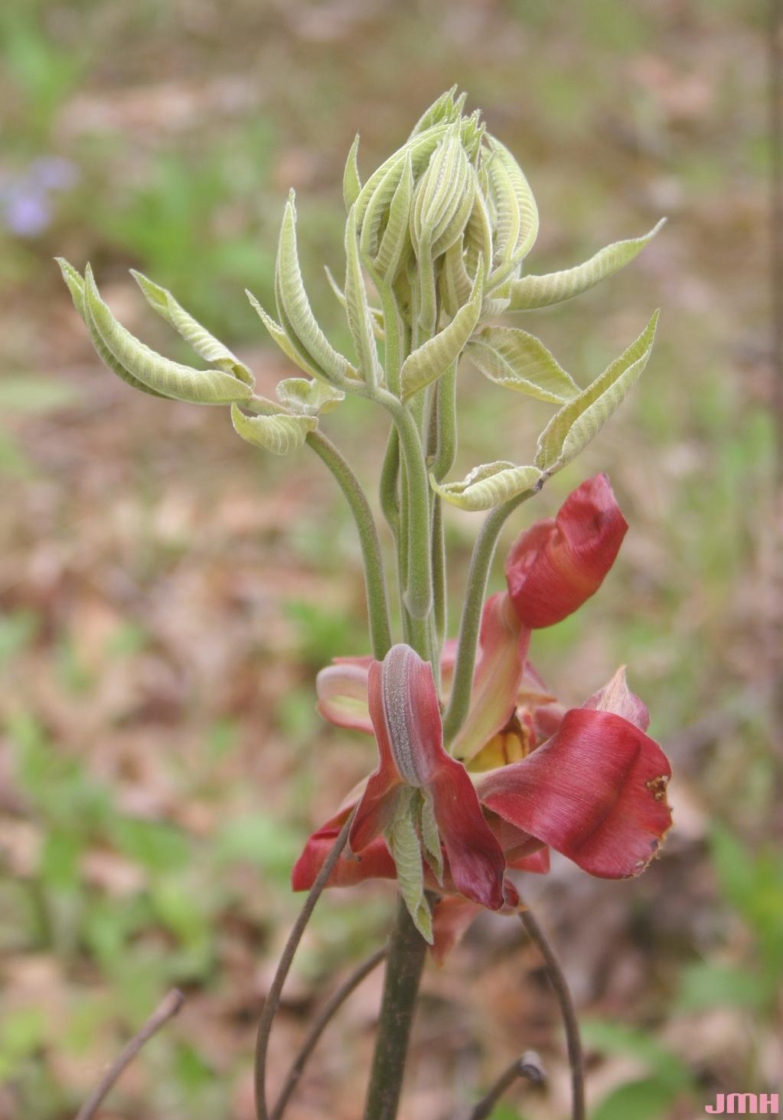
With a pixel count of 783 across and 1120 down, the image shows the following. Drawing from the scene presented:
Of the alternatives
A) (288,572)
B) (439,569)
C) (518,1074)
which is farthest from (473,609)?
(288,572)

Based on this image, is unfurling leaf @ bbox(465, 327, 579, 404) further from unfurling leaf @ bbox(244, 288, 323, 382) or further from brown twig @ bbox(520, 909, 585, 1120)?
brown twig @ bbox(520, 909, 585, 1120)

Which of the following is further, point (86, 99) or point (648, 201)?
point (86, 99)

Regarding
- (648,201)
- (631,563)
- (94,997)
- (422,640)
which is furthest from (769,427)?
(422,640)

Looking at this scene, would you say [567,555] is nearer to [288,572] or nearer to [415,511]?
[415,511]

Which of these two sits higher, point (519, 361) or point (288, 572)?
point (519, 361)

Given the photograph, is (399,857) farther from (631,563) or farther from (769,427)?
(769,427)

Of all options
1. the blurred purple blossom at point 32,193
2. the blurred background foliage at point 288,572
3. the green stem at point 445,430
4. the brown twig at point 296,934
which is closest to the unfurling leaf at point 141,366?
the green stem at point 445,430
